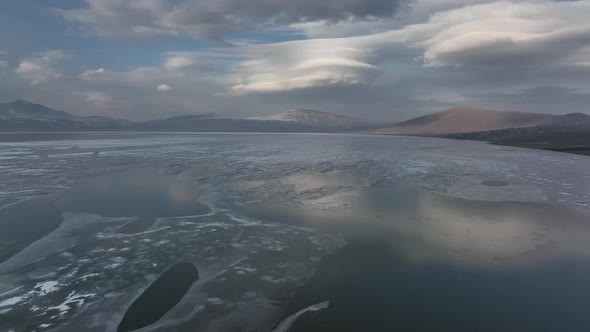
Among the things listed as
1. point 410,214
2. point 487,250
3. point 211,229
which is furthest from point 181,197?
point 487,250

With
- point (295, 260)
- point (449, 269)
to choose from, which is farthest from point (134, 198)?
point (449, 269)

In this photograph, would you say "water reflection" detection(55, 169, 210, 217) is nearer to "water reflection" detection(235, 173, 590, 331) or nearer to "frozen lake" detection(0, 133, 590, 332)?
"frozen lake" detection(0, 133, 590, 332)

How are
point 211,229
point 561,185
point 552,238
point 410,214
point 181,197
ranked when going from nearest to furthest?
point 552,238, point 211,229, point 410,214, point 181,197, point 561,185

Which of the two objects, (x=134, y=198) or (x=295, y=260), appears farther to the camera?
(x=134, y=198)

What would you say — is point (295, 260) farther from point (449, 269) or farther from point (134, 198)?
Answer: point (134, 198)

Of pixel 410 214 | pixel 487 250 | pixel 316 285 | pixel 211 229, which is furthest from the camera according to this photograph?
pixel 410 214

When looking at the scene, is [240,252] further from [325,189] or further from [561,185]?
[561,185]

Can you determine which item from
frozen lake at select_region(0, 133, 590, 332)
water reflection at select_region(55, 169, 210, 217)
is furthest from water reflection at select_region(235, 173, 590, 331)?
water reflection at select_region(55, 169, 210, 217)

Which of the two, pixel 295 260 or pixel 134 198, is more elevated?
pixel 134 198
